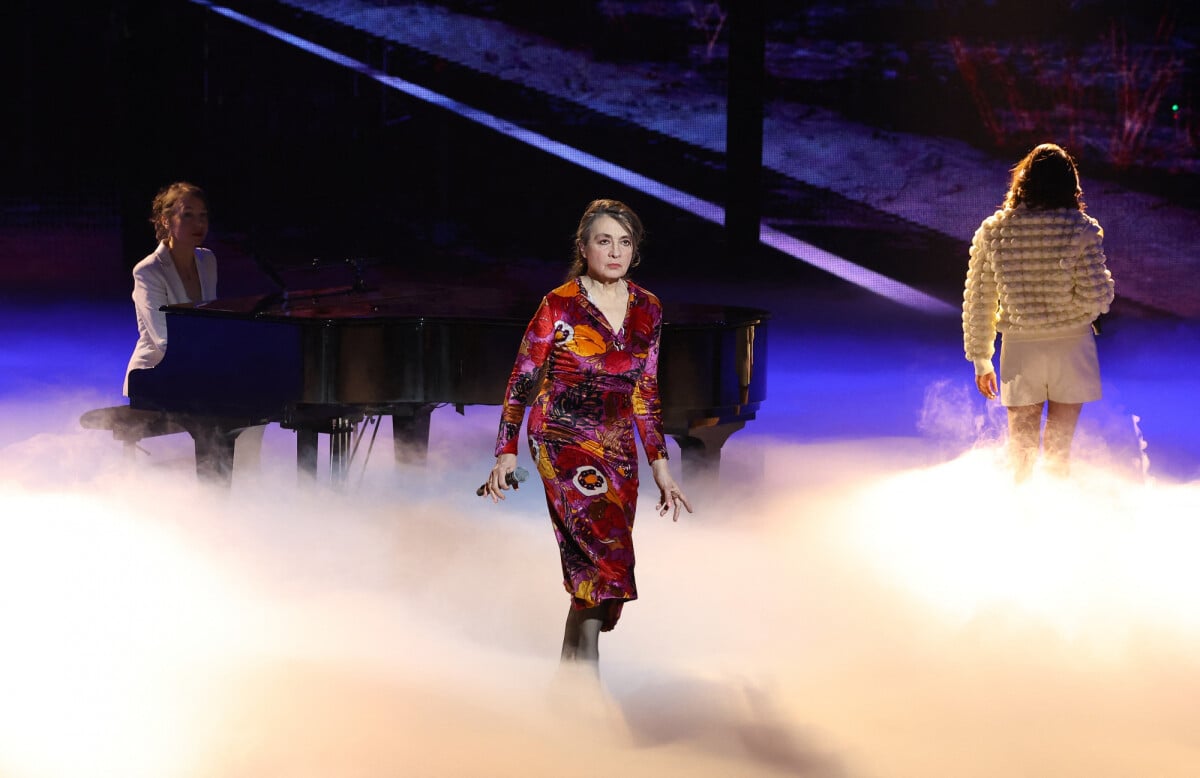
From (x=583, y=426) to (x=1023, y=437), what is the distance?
1.99 metres

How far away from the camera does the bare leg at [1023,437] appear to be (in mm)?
4875

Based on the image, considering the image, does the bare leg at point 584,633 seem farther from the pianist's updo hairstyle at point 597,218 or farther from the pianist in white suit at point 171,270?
the pianist in white suit at point 171,270

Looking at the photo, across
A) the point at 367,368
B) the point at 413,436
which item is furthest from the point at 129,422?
the point at 413,436

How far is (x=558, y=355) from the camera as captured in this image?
3.56 meters

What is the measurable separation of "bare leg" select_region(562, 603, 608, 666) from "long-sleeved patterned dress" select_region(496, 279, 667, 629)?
5 centimetres

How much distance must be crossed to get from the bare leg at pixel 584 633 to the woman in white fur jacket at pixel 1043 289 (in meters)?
1.72

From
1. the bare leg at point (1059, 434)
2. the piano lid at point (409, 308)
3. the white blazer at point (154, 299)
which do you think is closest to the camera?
the bare leg at point (1059, 434)

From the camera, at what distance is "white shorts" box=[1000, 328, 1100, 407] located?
185 inches

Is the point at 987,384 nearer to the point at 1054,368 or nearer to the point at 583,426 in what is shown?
the point at 1054,368

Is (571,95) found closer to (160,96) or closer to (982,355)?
(160,96)

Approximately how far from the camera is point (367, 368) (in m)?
4.91

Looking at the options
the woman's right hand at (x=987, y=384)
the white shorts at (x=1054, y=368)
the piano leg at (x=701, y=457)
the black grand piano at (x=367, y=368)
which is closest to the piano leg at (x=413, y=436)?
the black grand piano at (x=367, y=368)

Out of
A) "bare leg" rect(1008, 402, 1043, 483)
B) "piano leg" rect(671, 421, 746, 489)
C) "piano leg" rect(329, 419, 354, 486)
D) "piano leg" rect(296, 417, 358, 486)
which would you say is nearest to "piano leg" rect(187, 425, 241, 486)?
"piano leg" rect(296, 417, 358, 486)

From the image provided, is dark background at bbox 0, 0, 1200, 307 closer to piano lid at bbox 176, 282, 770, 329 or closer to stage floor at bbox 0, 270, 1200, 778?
stage floor at bbox 0, 270, 1200, 778
